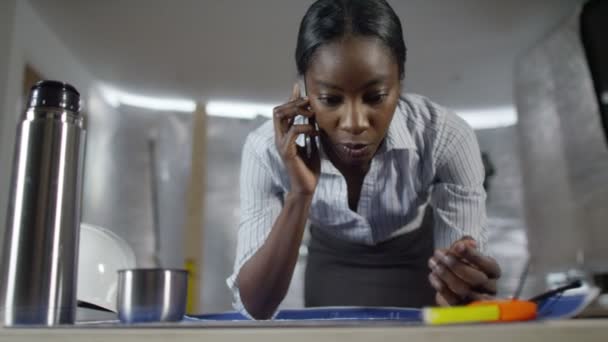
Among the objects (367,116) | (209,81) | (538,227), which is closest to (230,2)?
(209,81)

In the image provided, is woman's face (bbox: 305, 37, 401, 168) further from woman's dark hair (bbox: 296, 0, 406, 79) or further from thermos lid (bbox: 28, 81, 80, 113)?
thermos lid (bbox: 28, 81, 80, 113)

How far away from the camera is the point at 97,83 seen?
2.26ft

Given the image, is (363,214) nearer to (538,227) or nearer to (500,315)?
(500,315)

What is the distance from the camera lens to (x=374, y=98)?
0.54m

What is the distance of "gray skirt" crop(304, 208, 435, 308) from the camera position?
0.64m

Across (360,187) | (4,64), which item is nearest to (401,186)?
(360,187)

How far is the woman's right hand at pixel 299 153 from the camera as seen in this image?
55 cm

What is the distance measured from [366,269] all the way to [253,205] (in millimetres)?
179

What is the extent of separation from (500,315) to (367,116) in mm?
279

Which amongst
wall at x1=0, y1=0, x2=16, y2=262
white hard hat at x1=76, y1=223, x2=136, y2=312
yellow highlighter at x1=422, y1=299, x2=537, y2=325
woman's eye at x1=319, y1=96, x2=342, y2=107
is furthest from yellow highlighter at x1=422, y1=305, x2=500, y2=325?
wall at x1=0, y1=0, x2=16, y2=262

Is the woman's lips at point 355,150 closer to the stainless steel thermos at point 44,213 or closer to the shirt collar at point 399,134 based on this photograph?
the shirt collar at point 399,134

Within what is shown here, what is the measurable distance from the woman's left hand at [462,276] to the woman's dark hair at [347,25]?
208 mm

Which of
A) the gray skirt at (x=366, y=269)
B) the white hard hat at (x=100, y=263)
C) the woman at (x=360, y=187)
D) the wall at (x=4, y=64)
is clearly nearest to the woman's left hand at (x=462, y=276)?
the woman at (x=360, y=187)

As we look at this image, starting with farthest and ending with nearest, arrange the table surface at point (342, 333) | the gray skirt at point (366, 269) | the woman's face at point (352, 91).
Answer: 1. the gray skirt at point (366, 269)
2. the woman's face at point (352, 91)
3. the table surface at point (342, 333)
